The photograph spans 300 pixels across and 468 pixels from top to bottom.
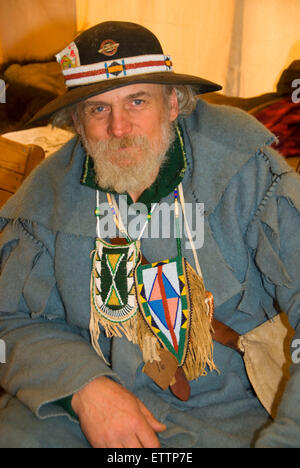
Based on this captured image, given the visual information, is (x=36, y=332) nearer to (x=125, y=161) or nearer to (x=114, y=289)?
(x=114, y=289)

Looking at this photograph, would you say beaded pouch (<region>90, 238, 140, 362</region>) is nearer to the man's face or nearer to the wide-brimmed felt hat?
the man's face

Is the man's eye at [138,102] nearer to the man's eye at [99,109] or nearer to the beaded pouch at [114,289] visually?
the man's eye at [99,109]

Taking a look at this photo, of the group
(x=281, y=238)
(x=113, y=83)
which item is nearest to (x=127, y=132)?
(x=113, y=83)

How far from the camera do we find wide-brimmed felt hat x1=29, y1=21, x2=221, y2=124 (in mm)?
1212

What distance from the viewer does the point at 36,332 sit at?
1.29 m

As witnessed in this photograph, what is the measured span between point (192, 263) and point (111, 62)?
1.87ft

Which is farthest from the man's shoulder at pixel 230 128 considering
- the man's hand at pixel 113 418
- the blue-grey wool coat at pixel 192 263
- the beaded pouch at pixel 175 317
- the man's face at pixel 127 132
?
the man's hand at pixel 113 418

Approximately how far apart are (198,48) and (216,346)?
97.7 inches

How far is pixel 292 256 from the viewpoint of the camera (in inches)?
45.3

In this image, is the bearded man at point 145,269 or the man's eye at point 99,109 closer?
the bearded man at point 145,269

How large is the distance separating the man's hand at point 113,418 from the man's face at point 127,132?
1.78 ft

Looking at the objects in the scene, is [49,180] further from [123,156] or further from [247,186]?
[247,186]

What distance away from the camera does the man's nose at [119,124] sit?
1.23 m
